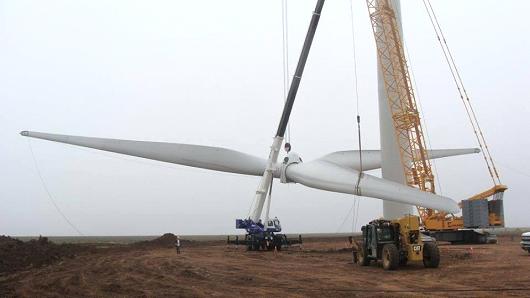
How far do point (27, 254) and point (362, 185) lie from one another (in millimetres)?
21815

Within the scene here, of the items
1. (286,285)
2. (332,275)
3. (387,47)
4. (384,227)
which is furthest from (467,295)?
(387,47)

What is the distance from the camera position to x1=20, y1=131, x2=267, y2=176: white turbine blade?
139ft

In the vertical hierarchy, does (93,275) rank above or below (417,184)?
below

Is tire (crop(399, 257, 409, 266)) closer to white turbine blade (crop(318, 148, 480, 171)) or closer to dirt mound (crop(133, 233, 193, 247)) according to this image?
white turbine blade (crop(318, 148, 480, 171))

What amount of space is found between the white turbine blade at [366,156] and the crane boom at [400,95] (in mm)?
2567

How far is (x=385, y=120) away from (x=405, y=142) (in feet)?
8.57

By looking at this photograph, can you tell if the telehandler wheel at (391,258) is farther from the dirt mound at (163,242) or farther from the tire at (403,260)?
the dirt mound at (163,242)

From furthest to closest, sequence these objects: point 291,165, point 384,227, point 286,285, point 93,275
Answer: point 291,165, point 384,227, point 93,275, point 286,285

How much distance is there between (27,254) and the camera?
112ft

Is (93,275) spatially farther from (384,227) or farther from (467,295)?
(467,295)

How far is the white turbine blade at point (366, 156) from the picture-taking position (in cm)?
4316

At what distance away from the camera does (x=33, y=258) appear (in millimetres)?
32281

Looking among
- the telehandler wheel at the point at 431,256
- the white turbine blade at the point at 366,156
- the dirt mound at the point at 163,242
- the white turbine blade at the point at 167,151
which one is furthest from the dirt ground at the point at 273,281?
the dirt mound at the point at 163,242

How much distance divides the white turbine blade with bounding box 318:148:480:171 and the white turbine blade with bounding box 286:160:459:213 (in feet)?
8.35
